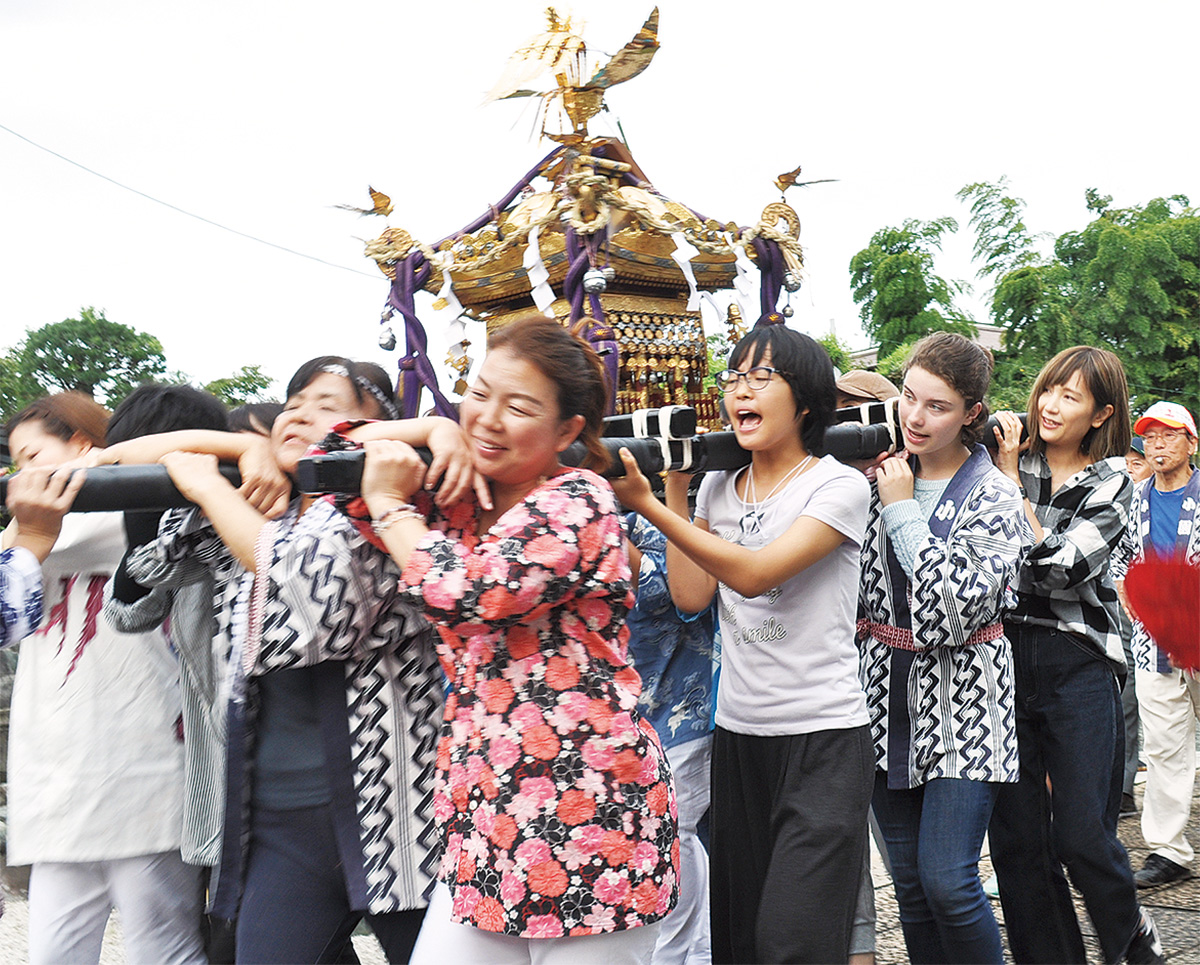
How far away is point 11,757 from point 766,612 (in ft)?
5.40

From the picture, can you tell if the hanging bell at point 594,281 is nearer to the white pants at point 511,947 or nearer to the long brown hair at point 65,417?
the long brown hair at point 65,417

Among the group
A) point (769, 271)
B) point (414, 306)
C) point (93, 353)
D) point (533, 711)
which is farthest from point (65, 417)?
point (93, 353)

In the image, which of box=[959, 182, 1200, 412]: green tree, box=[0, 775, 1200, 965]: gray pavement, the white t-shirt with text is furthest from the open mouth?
box=[959, 182, 1200, 412]: green tree

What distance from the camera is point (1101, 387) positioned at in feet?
9.40

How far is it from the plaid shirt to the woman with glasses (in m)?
0.69

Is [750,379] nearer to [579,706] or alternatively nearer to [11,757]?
[579,706]

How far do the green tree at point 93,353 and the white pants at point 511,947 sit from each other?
1023 inches

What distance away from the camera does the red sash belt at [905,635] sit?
257 cm

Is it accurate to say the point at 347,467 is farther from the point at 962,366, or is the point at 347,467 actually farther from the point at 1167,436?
the point at 1167,436

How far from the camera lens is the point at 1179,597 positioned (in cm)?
131

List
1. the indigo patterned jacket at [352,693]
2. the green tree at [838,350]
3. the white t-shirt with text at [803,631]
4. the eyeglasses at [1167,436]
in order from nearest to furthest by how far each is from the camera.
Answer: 1. the indigo patterned jacket at [352,693]
2. the white t-shirt with text at [803,631]
3. the eyeglasses at [1167,436]
4. the green tree at [838,350]

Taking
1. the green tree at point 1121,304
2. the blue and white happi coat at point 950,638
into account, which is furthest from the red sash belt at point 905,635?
the green tree at point 1121,304

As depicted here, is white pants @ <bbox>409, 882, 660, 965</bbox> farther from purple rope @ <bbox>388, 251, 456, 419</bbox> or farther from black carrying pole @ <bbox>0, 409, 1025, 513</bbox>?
purple rope @ <bbox>388, 251, 456, 419</bbox>

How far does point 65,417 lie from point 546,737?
1.47 m
